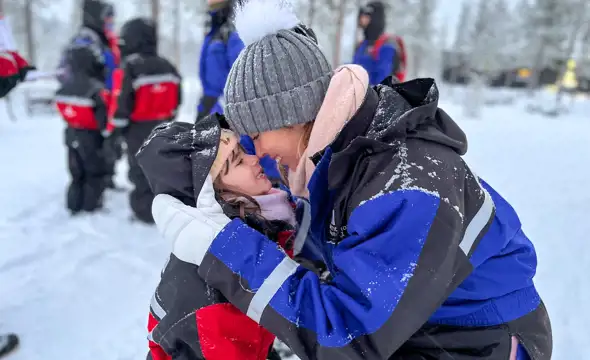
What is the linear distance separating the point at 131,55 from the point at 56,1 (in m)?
24.9

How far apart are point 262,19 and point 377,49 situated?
4.22 metres

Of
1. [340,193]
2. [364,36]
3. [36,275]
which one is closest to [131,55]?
[36,275]

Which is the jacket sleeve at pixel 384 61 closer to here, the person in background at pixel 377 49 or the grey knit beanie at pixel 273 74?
the person in background at pixel 377 49

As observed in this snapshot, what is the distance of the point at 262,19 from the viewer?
5.43 ft

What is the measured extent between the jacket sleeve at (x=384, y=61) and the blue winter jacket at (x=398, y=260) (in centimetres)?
417

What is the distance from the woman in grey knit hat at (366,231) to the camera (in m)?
1.17

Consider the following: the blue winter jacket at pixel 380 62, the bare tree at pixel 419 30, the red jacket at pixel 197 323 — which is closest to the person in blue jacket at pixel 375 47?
the blue winter jacket at pixel 380 62

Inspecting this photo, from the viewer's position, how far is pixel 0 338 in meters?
2.70

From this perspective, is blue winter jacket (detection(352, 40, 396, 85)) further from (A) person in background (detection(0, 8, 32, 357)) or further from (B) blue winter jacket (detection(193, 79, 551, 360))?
(B) blue winter jacket (detection(193, 79, 551, 360))

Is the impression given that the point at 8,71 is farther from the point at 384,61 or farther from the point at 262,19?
the point at 384,61

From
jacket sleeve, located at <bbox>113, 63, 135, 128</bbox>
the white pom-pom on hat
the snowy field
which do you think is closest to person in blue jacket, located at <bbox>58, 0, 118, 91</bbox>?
jacket sleeve, located at <bbox>113, 63, 135, 128</bbox>

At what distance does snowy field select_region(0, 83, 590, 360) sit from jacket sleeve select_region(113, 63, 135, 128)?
1.17 m

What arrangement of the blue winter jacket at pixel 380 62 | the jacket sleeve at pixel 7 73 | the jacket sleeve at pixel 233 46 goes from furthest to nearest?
the blue winter jacket at pixel 380 62 → the jacket sleeve at pixel 233 46 → the jacket sleeve at pixel 7 73

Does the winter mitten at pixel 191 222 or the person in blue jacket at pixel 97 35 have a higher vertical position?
the person in blue jacket at pixel 97 35
